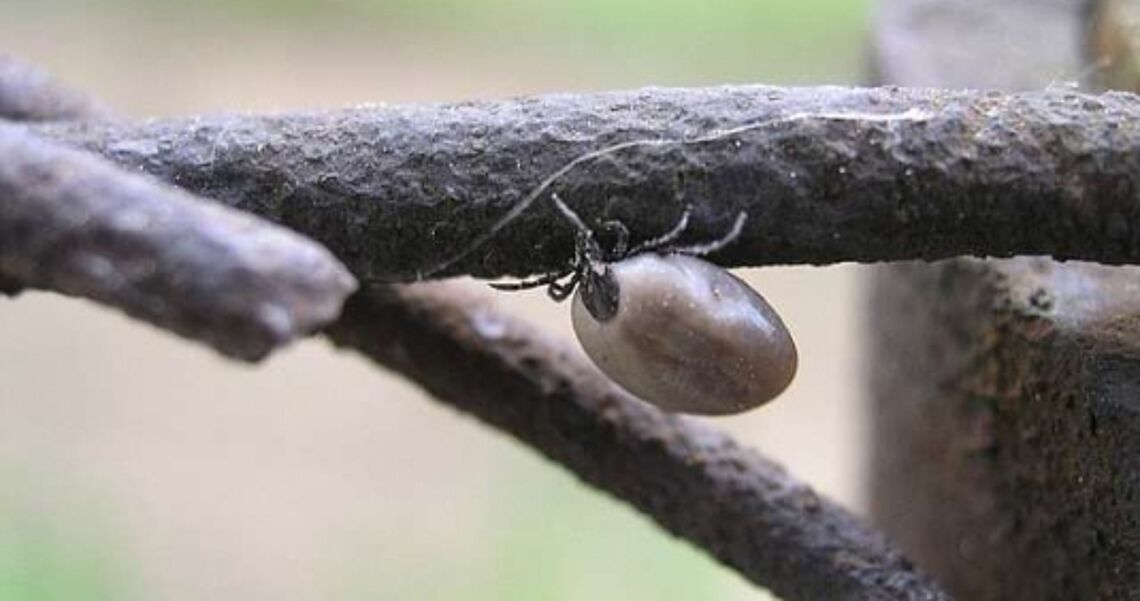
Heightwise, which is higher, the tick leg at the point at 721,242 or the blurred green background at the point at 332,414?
the blurred green background at the point at 332,414

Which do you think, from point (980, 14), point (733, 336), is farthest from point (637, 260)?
point (980, 14)

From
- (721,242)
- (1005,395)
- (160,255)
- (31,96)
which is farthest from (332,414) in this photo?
(160,255)

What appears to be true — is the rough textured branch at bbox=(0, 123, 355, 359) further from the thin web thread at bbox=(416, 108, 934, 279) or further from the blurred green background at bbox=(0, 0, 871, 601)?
the blurred green background at bbox=(0, 0, 871, 601)

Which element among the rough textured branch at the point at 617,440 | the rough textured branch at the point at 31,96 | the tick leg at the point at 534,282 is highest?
the tick leg at the point at 534,282

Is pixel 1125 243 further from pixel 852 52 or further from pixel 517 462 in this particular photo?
pixel 852 52

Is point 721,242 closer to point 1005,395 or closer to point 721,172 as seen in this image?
point 721,172

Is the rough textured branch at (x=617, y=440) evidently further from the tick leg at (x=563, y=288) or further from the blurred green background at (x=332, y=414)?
the blurred green background at (x=332, y=414)

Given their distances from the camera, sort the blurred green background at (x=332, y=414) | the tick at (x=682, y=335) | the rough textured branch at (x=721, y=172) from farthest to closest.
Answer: the blurred green background at (x=332, y=414), the tick at (x=682, y=335), the rough textured branch at (x=721, y=172)

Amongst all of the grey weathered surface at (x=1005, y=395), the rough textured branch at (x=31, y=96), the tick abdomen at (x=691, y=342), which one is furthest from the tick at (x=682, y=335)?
the rough textured branch at (x=31, y=96)
